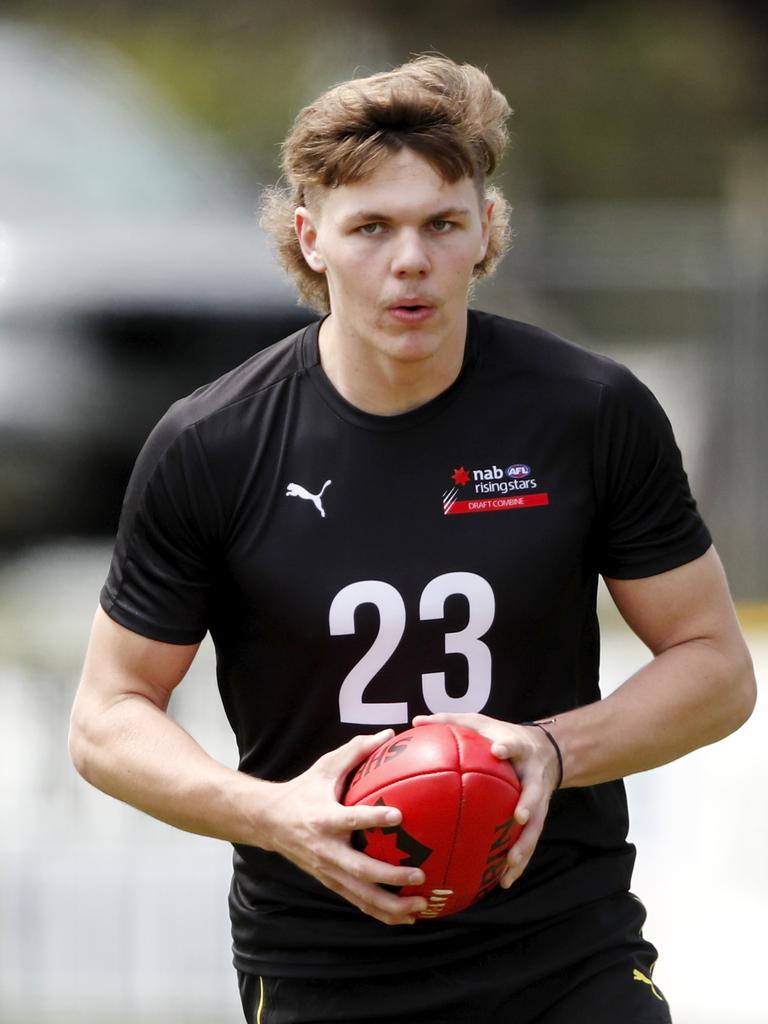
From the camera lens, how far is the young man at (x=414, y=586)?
9.94 feet

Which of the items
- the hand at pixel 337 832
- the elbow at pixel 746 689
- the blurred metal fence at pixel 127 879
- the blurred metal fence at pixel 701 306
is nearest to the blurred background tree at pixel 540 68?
the blurred metal fence at pixel 701 306

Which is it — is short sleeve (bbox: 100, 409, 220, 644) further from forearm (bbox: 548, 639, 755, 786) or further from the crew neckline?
forearm (bbox: 548, 639, 755, 786)

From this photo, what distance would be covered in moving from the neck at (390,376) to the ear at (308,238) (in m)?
0.13

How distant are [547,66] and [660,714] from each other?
17272 mm

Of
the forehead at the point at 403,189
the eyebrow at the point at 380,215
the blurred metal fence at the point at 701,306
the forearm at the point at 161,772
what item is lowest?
the forearm at the point at 161,772

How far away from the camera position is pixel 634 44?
19.7 meters

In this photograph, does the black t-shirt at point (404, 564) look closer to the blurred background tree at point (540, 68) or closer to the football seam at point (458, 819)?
the football seam at point (458, 819)

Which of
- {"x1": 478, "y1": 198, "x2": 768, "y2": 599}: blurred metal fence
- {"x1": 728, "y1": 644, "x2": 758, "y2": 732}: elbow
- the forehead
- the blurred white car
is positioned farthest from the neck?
the blurred white car

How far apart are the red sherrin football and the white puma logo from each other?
53 cm

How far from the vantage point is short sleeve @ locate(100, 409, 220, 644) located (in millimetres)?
Result: 3119

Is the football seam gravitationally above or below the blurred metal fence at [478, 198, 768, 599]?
below

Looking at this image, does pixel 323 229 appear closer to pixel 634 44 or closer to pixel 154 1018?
pixel 154 1018

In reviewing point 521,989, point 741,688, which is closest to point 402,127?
point 741,688

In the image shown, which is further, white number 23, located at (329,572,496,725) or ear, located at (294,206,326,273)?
ear, located at (294,206,326,273)
